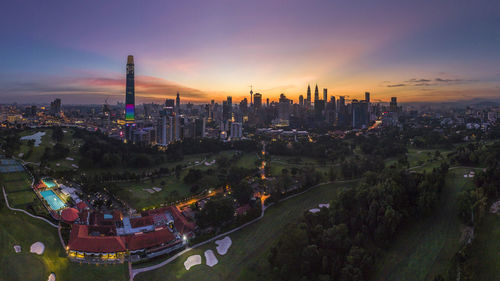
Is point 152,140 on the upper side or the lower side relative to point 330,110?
lower

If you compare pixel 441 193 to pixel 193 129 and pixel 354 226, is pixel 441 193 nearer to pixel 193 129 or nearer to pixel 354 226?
pixel 354 226

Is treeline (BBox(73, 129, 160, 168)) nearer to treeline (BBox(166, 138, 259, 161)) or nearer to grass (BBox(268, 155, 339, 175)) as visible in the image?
treeline (BBox(166, 138, 259, 161))

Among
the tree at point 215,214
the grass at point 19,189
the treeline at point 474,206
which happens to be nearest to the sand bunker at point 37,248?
the grass at point 19,189

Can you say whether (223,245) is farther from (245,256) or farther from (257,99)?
(257,99)

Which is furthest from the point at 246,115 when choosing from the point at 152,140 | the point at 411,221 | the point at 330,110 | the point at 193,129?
the point at 411,221

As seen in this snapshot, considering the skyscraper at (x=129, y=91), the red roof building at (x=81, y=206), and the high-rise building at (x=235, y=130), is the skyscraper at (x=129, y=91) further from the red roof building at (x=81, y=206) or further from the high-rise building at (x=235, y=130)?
the red roof building at (x=81, y=206)

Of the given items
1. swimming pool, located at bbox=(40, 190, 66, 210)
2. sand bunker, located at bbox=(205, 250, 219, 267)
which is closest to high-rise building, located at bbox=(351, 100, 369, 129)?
sand bunker, located at bbox=(205, 250, 219, 267)

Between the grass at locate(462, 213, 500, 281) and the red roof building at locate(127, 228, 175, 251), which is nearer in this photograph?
the grass at locate(462, 213, 500, 281)
